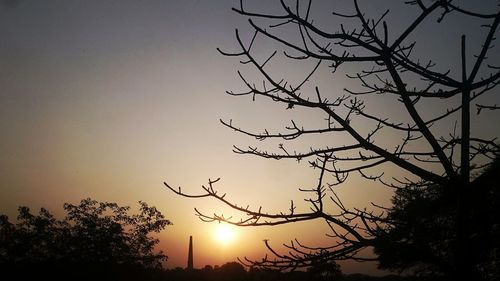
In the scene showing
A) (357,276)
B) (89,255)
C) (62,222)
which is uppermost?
(62,222)

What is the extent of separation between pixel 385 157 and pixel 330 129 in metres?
0.40

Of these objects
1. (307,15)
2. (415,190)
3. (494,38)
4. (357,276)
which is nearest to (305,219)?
(415,190)

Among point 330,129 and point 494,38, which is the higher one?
point 494,38

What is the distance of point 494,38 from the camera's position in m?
2.17

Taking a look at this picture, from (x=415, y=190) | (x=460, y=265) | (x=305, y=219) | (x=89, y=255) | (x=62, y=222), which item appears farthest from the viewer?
(x=62, y=222)

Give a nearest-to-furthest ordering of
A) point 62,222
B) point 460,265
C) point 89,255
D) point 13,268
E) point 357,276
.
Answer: point 460,265 → point 13,268 → point 89,255 → point 62,222 → point 357,276

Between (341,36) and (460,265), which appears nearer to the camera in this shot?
(460,265)

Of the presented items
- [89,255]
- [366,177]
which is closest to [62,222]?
[89,255]

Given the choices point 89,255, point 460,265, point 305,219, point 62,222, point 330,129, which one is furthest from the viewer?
point 62,222

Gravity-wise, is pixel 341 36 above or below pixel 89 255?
below

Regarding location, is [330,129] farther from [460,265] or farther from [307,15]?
[460,265]

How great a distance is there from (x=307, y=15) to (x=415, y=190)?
62.8 inches

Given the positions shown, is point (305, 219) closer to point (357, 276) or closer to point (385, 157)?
point (385, 157)

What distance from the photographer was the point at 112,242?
3381 cm
